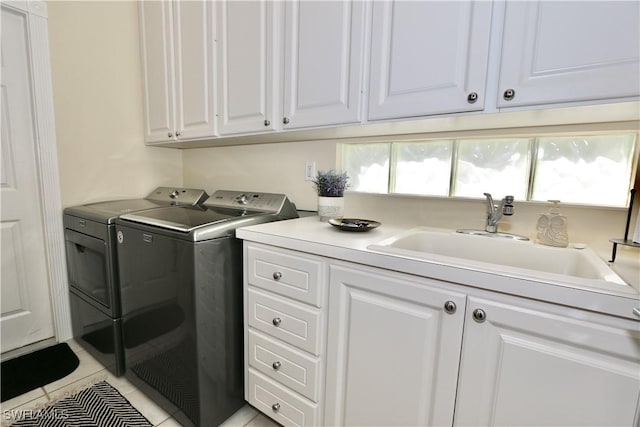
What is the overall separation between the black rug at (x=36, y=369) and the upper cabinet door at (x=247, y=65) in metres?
1.70

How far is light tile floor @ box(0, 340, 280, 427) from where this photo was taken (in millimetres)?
1416

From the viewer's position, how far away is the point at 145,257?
1.42m

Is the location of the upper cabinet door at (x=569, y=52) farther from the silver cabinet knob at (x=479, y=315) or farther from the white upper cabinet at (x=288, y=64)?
the silver cabinet knob at (x=479, y=315)

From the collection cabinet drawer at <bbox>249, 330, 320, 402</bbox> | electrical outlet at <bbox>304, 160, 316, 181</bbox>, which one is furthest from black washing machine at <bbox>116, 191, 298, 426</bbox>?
electrical outlet at <bbox>304, 160, 316, 181</bbox>

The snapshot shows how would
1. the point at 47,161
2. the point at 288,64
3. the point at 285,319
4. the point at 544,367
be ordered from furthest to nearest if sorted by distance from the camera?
the point at 47,161
the point at 288,64
the point at 285,319
the point at 544,367

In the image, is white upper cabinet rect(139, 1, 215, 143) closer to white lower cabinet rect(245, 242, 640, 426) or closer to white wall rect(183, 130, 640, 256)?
white wall rect(183, 130, 640, 256)

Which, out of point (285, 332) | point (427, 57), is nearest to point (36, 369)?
point (285, 332)

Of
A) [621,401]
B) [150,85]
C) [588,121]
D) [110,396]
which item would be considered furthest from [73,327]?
[588,121]

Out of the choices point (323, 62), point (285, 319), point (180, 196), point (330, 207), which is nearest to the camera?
point (285, 319)

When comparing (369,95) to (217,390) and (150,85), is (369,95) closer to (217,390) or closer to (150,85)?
(217,390)

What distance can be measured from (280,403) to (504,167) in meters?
1.45

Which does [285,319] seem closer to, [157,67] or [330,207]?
[330,207]

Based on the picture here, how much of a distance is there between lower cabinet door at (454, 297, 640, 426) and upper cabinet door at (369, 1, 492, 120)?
2.23ft

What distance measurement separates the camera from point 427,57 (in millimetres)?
1070
